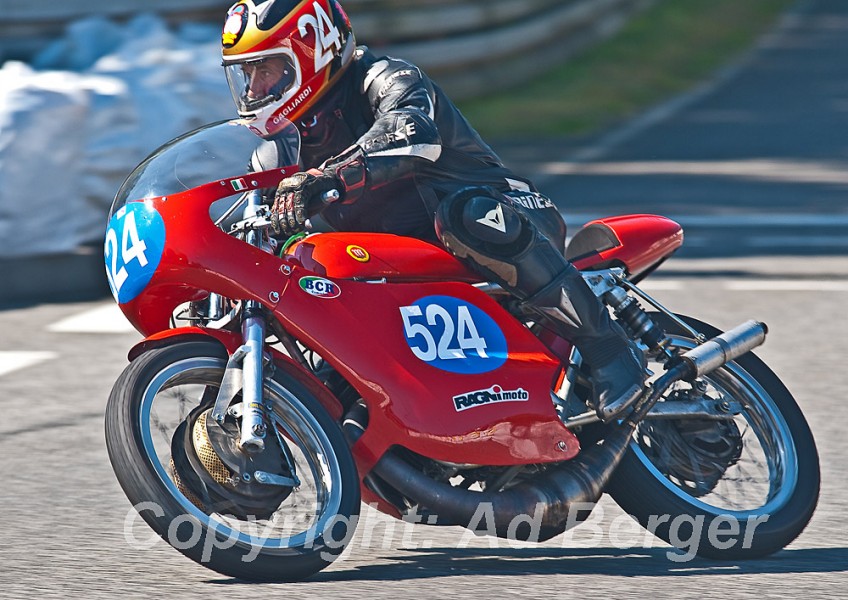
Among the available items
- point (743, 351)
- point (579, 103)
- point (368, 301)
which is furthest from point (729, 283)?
point (579, 103)

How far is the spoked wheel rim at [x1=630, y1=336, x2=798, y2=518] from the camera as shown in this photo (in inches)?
190

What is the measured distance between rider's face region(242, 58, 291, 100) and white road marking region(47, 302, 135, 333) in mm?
4311

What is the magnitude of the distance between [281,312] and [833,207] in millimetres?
9764

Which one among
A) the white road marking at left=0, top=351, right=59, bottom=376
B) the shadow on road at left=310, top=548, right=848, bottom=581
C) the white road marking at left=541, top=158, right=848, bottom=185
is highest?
the shadow on road at left=310, top=548, right=848, bottom=581

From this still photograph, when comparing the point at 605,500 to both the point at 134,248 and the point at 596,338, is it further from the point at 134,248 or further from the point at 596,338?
the point at 134,248

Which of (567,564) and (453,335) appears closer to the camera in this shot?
(453,335)

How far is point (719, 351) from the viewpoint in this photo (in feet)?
15.8

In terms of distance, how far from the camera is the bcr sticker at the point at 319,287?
4.41 m

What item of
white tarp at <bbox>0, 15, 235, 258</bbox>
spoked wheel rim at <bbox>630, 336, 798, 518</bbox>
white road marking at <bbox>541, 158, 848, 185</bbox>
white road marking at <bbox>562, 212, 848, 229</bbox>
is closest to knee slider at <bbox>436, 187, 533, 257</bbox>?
spoked wheel rim at <bbox>630, 336, 798, 518</bbox>

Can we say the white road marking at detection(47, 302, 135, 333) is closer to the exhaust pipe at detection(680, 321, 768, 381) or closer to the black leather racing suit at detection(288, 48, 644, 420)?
the black leather racing suit at detection(288, 48, 644, 420)

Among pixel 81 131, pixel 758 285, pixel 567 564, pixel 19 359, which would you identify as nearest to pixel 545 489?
pixel 567 564

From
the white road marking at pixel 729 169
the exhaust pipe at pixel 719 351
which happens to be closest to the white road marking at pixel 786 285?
the white road marking at pixel 729 169

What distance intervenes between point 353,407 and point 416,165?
0.69m

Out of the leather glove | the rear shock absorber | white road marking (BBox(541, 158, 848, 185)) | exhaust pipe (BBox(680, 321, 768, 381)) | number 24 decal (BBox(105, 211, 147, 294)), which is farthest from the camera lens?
white road marking (BBox(541, 158, 848, 185))
